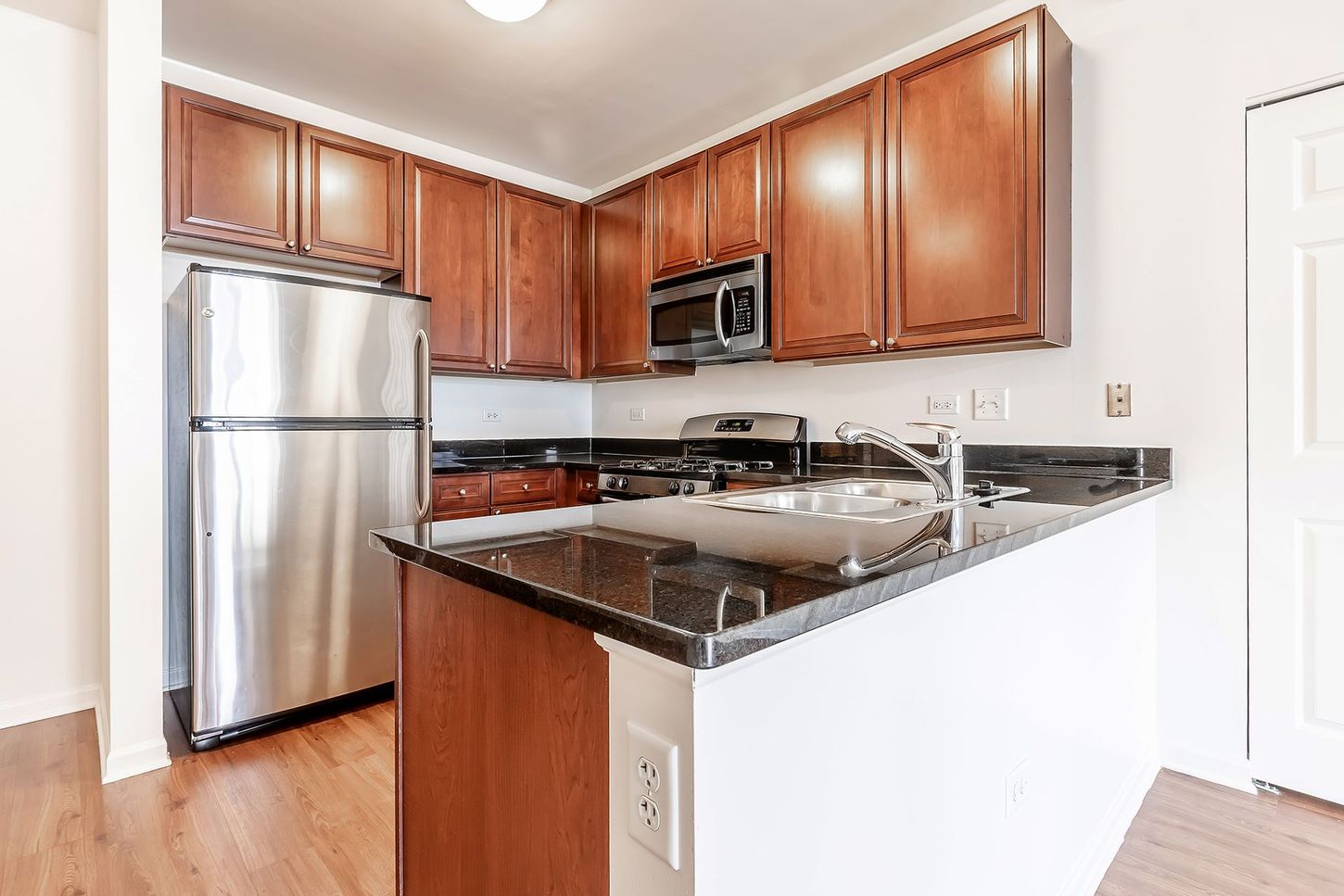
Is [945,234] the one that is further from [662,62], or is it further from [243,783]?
[243,783]

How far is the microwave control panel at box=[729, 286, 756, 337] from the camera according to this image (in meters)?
2.82

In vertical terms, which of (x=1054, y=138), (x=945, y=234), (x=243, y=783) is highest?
(x=1054, y=138)

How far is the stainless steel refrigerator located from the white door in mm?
2780

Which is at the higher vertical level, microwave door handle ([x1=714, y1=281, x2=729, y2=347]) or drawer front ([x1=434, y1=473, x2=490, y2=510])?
microwave door handle ([x1=714, y1=281, x2=729, y2=347])

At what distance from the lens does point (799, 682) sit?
0.76 metres

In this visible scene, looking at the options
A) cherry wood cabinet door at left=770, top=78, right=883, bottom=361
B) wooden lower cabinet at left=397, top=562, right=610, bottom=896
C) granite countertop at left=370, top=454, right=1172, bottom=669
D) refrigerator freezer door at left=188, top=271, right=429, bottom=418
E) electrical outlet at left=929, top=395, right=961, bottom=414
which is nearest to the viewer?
granite countertop at left=370, top=454, right=1172, bottom=669

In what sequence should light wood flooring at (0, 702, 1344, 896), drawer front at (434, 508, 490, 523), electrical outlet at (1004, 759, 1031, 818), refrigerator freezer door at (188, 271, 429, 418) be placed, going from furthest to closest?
drawer front at (434, 508, 490, 523), refrigerator freezer door at (188, 271, 429, 418), light wood flooring at (0, 702, 1344, 896), electrical outlet at (1004, 759, 1031, 818)

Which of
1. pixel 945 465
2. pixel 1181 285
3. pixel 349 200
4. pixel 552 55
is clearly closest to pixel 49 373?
pixel 349 200

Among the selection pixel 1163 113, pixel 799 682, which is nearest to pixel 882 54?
pixel 1163 113

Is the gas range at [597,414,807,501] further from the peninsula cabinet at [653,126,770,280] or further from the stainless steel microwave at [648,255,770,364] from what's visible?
the peninsula cabinet at [653,126,770,280]

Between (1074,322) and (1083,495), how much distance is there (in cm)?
95

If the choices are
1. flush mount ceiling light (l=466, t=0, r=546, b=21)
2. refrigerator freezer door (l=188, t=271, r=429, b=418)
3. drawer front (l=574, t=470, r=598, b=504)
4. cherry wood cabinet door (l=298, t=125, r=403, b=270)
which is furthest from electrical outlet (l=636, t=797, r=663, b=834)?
cherry wood cabinet door (l=298, t=125, r=403, b=270)

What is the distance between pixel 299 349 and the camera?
2.43 metres

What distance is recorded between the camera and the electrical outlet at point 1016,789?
47.8 inches
